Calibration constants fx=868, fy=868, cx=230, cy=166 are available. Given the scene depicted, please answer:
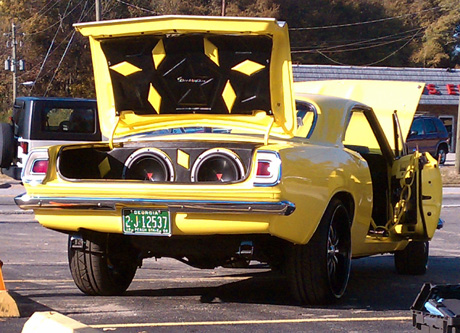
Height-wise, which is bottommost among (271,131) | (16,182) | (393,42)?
(16,182)

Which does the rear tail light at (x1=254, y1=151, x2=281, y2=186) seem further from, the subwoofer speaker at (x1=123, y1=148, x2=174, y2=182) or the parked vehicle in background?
the parked vehicle in background

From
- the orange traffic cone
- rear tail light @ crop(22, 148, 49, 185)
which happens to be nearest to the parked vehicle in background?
rear tail light @ crop(22, 148, 49, 185)

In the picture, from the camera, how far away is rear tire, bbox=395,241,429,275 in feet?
27.8

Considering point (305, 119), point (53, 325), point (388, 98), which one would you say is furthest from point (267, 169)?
point (388, 98)

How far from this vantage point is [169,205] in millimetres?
5945

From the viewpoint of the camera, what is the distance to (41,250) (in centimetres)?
1004

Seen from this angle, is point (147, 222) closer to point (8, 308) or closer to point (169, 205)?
point (169, 205)

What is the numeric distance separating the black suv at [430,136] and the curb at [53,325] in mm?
25468

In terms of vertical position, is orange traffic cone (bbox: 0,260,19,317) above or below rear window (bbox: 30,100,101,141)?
below

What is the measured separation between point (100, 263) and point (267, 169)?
69.0 inches

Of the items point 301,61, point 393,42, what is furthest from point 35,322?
point 393,42

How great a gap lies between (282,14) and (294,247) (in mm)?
50929

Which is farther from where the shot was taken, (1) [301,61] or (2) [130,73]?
(1) [301,61]

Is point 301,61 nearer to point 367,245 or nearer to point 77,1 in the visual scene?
point 77,1
